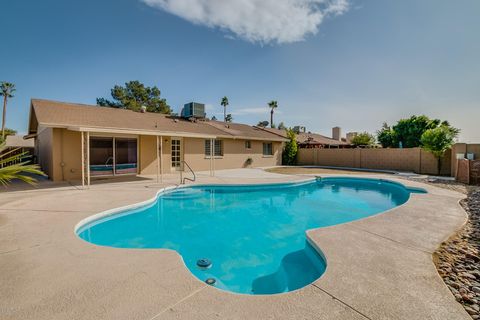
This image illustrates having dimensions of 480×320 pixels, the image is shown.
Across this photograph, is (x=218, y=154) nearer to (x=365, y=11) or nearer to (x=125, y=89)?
(x=365, y=11)

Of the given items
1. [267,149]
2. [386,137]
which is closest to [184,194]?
[267,149]

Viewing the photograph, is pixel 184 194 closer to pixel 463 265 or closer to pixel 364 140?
pixel 463 265

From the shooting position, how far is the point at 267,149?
75.8 feet

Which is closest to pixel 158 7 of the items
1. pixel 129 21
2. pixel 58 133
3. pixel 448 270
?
pixel 129 21

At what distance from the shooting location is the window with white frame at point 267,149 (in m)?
22.8

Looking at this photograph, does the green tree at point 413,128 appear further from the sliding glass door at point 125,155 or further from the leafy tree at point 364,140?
the sliding glass door at point 125,155

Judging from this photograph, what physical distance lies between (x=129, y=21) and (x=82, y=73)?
7.62m

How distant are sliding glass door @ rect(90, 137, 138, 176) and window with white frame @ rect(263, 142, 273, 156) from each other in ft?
41.4

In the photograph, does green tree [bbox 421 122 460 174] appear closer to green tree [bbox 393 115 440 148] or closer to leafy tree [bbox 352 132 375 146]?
green tree [bbox 393 115 440 148]

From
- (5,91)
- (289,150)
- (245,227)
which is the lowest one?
(245,227)

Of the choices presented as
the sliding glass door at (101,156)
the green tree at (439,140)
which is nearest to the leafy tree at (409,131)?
the green tree at (439,140)

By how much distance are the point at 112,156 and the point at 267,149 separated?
1444 centimetres

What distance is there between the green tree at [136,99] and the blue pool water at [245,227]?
1117 inches

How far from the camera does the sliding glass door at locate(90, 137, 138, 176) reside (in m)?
12.4
